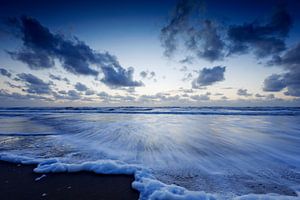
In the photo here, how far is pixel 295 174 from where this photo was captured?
148 inches

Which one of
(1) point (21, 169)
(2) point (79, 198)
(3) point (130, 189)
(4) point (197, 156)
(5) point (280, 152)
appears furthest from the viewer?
(5) point (280, 152)

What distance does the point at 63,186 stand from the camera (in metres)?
3.20

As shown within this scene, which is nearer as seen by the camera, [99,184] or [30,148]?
[99,184]

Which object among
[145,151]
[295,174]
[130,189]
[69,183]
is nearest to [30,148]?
[69,183]

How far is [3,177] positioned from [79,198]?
202cm

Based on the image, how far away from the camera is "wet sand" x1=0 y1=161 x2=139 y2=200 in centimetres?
289

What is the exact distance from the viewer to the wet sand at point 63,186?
2887mm

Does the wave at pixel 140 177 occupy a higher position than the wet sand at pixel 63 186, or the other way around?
the wave at pixel 140 177

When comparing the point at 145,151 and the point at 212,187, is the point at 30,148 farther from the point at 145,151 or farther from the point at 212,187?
the point at 212,187

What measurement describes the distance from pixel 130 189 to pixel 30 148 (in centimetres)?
452

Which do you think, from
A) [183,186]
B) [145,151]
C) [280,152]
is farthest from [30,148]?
[280,152]

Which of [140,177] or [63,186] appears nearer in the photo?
[63,186]

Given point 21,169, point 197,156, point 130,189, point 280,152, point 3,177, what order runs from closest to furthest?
point 130,189, point 3,177, point 21,169, point 197,156, point 280,152

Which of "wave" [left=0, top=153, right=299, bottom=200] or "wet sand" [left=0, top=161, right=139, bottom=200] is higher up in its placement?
"wave" [left=0, top=153, right=299, bottom=200]
